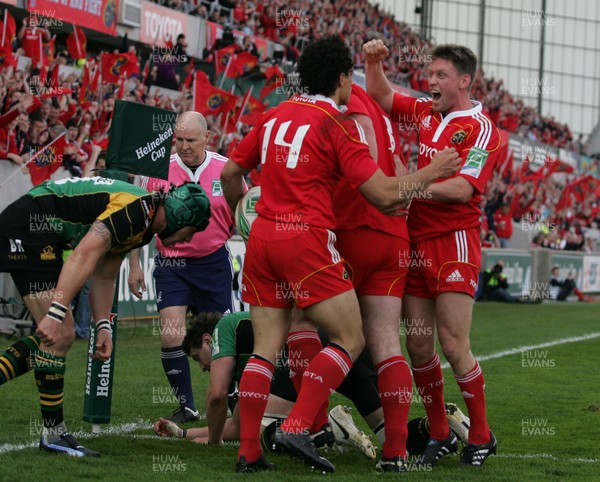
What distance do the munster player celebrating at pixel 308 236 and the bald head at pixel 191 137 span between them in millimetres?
2348

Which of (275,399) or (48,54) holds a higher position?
(48,54)

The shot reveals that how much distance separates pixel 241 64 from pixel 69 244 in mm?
16165

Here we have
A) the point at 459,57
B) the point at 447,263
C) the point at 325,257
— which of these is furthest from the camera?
the point at 459,57

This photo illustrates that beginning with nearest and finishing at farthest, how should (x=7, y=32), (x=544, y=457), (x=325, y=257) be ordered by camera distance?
1. (x=325, y=257)
2. (x=544, y=457)
3. (x=7, y=32)

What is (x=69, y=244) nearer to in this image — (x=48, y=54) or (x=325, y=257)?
(x=325, y=257)

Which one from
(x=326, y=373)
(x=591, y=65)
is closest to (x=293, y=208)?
(x=326, y=373)

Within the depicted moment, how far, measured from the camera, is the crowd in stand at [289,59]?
1342cm

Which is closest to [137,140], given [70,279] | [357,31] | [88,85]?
[70,279]

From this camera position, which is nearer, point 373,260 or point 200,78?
point 373,260

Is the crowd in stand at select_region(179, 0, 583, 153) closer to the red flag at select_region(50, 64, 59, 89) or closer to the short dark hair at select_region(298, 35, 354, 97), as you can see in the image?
the red flag at select_region(50, 64, 59, 89)

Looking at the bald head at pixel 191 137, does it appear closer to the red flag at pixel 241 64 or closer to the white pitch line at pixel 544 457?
the white pitch line at pixel 544 457

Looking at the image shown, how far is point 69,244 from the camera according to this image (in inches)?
237

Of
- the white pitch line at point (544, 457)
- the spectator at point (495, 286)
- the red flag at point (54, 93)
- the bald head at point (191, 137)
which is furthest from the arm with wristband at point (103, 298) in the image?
the spectator at point (495, 286)

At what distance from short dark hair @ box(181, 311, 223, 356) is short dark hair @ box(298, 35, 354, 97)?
184cm
